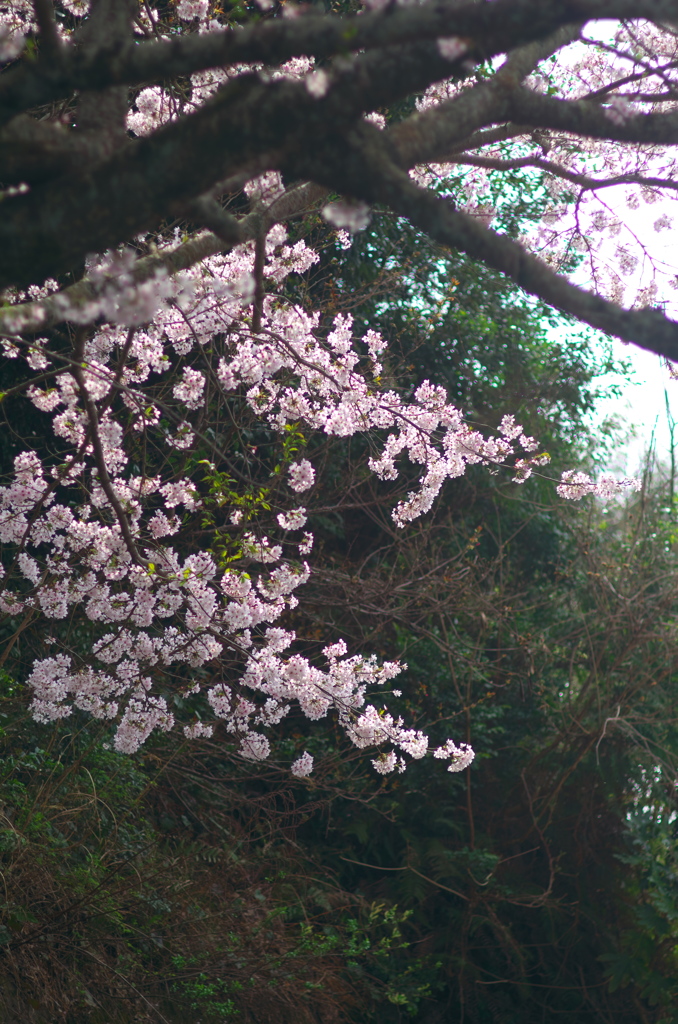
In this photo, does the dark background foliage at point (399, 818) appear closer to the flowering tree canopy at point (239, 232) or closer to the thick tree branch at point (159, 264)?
the flowering tree canopy at point (239, 232)

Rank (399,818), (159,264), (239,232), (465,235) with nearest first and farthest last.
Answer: (465,235) < (239,232) < (159,264) < (399,818)

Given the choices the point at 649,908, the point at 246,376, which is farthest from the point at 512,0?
the point at 649,908

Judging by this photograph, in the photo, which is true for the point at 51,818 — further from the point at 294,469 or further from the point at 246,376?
the point at 246,376

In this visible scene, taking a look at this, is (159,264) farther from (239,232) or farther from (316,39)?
(316,39)

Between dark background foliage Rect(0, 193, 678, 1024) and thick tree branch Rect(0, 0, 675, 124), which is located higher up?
thick tree branch Rect(0, 0, 675, 124)

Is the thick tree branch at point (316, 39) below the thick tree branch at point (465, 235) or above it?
above

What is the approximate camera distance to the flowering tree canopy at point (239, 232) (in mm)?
1664

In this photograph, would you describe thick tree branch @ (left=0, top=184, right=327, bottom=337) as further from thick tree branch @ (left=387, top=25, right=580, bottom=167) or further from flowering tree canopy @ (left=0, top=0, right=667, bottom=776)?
thick tree branch @ (left=387, top=25, right=580, bottom=167)

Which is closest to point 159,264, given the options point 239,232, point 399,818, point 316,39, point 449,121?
point 239,232

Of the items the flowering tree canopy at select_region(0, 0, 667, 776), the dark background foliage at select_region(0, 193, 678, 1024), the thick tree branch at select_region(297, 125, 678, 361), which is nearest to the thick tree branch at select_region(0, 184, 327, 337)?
the flowering tree canopy at select_region(0, 0, 667, 776)

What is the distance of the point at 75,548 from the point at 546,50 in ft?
10.2

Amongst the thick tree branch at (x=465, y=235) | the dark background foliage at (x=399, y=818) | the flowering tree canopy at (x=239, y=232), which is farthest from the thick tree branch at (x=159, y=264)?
the dark background foliage at (x=399, y=818)

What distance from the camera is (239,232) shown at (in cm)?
196

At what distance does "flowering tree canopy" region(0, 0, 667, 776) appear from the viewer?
166 centimetres
